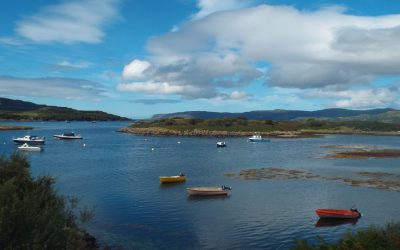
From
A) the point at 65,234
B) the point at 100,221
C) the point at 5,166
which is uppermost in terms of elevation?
the point at 5,166

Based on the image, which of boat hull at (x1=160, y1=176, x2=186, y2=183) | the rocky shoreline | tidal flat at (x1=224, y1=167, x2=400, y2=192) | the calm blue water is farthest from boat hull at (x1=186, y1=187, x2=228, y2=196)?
the rocky shoreline

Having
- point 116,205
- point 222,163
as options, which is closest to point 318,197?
point 116,205

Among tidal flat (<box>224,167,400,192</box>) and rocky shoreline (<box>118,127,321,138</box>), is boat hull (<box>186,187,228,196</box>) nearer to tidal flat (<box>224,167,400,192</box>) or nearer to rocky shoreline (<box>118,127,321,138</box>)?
tidal flat (<box>224,167,400,192</box>)

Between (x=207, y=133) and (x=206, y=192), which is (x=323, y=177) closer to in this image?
(x=206, y=192)

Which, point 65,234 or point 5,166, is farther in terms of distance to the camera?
point 5,166

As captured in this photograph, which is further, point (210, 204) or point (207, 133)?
point (207, 133)

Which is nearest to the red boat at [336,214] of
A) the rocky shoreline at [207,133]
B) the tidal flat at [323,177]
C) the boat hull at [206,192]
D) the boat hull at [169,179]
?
the boat hull at [206,192]

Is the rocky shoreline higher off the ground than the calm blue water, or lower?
higher

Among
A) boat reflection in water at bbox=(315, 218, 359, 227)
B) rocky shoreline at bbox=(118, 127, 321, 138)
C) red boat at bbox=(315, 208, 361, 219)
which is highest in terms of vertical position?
rocky shoreline at bbox=(118, 127, 321, 138)

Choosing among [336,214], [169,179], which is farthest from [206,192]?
[336,214]

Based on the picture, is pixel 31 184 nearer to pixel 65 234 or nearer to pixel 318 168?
pixel 65 234

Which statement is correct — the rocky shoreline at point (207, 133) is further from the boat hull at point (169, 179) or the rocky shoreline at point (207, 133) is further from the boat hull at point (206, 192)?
the boat hull at point (206, 192)

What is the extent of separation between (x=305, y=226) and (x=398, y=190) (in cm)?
2326

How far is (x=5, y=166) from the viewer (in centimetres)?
2455
